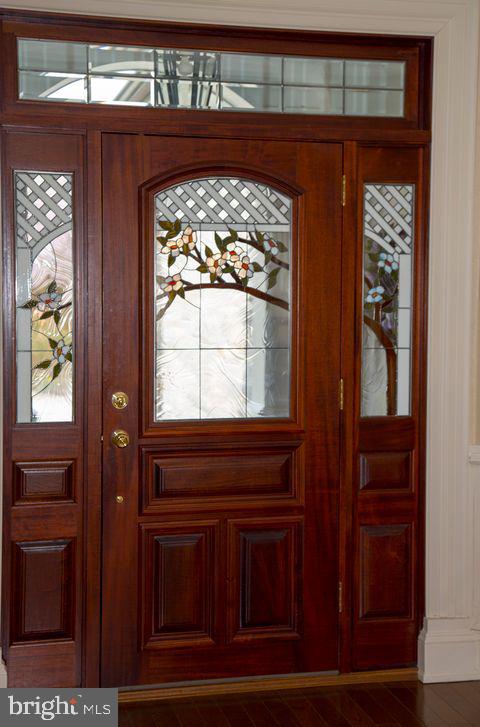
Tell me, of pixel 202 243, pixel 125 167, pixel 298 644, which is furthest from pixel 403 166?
pixel 298 644

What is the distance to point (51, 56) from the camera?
347 centimetres

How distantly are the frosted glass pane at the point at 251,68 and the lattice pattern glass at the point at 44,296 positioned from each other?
736 millimetres

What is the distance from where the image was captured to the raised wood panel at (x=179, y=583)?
3604 millimetres

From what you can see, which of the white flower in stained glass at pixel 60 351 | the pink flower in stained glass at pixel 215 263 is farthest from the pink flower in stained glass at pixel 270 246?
the white flower in stained glass at pixel 60 351

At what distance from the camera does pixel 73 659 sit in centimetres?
354

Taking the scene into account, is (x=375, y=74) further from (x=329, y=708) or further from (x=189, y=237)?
(x=329, y=708)

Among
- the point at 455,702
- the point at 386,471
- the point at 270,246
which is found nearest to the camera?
the point at 455,702

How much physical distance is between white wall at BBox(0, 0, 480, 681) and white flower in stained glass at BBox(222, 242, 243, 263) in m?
0.77

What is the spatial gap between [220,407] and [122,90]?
4.09 feet

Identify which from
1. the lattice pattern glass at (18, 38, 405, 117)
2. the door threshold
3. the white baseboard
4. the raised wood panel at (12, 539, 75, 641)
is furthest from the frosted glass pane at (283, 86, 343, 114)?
the door threshold

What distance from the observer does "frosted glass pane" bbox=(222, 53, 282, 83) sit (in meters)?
3.60

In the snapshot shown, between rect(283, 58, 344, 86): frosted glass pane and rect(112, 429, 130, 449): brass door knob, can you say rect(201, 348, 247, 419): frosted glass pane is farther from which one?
rect(283, 58, 344, 86): frosted glass pane

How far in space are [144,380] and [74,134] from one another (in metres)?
0.94

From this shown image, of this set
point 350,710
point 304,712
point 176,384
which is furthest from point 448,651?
point 176,384
